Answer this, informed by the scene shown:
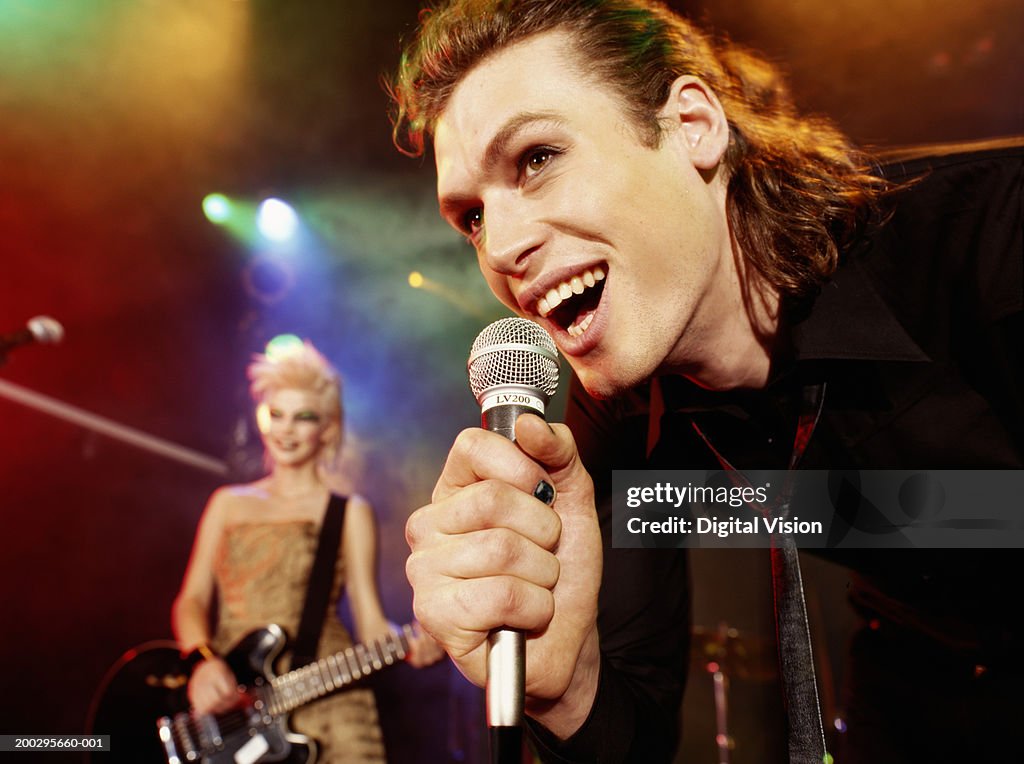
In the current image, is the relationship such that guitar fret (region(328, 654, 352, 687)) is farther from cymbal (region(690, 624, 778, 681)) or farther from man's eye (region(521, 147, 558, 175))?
man's eye (region(521, 147, 558, 175))

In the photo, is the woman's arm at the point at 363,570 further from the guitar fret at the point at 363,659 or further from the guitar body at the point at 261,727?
the guitar body at the point at 261,727

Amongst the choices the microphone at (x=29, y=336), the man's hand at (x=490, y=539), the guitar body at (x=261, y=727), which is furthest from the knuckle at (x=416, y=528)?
the guitar body at (x=261, y=727)

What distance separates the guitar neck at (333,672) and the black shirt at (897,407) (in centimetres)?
234

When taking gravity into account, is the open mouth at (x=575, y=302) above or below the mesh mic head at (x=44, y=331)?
below

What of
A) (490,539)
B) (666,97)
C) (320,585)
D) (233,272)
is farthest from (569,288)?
(233,272)

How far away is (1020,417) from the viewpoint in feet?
5.06

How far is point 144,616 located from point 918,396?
5.96 m

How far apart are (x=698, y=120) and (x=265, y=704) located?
148 inches

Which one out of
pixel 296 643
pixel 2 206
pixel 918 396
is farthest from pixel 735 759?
pixel 2 206

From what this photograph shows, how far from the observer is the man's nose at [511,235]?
1.52 metres

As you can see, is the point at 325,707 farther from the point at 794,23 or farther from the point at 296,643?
the point at 794,23

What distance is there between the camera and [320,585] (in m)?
4.14

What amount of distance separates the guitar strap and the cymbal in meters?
2.51

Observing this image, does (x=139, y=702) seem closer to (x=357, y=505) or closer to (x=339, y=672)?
(x=339, y=672)
